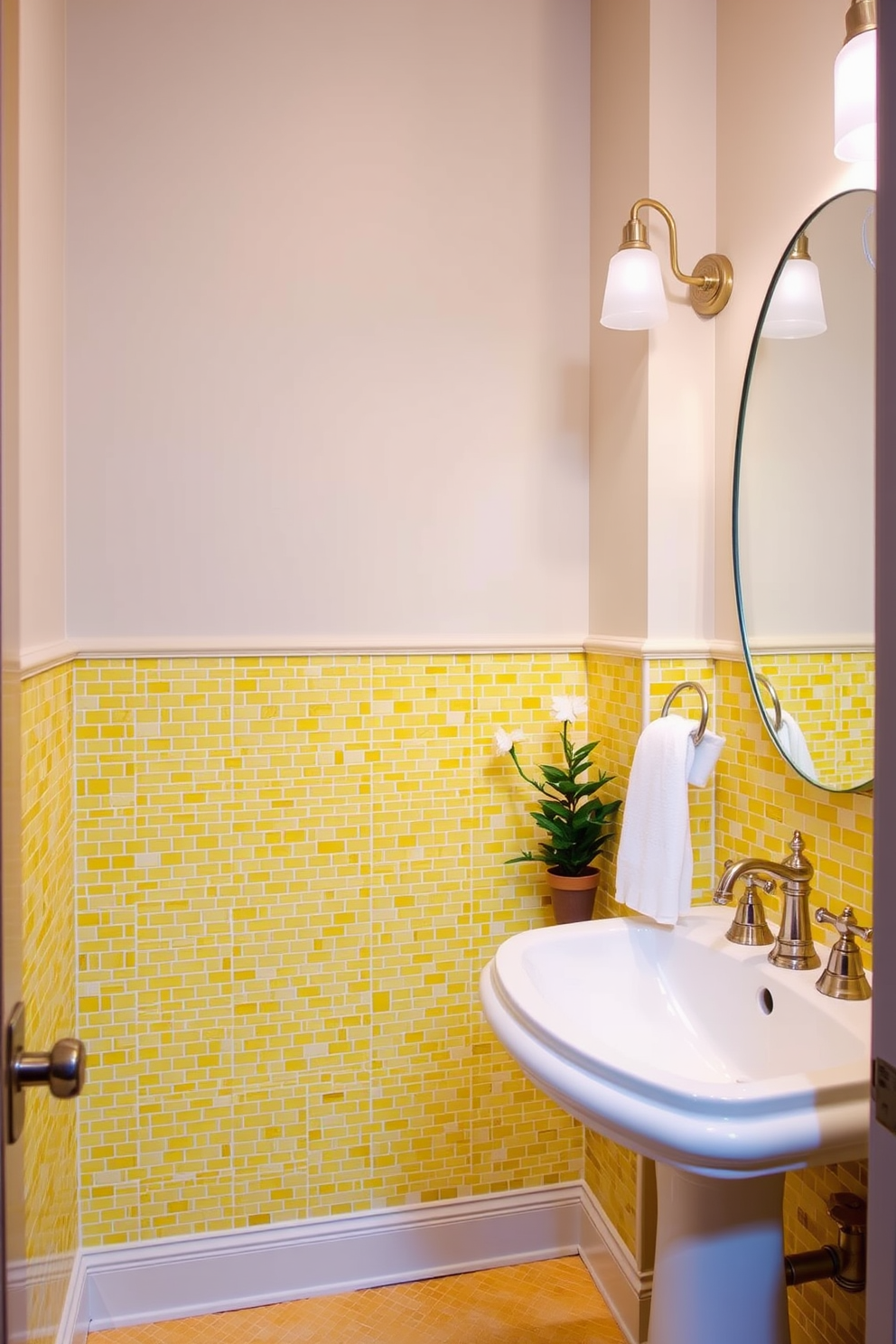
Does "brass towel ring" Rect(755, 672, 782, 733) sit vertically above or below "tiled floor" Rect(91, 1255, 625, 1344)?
above

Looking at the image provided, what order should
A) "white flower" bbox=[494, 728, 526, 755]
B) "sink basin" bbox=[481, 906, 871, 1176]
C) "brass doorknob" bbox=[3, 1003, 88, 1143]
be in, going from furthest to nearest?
1. "white flower" bbox=[494, 728, 526, 755]
2. "sink basin" bbox=[481, 906, 871, 1176]
3. "brass doorknob" bbox=[3, 1003, 88, 1143]

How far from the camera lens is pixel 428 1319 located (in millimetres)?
1822

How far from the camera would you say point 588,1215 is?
1973 mm

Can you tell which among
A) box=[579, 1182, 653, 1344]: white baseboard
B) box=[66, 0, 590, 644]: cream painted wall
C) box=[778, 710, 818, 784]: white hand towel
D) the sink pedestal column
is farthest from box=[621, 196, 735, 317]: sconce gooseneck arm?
box=[579, 1182, 653, 1344]: white baseboard

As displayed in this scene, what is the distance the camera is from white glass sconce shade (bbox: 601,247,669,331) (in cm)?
156

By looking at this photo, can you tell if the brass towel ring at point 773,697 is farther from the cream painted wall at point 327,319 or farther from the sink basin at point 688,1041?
the cream painted wall at point 327,319

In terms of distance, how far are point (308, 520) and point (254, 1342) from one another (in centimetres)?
157

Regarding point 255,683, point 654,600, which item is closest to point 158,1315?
point 255,683

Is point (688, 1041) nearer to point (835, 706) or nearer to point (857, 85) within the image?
point (835, 706)

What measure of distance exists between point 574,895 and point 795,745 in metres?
0.58

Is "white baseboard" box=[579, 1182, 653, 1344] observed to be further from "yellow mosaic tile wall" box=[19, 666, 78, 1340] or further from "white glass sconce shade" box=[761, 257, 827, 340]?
"white glass sconce shade" box=[761, 257, 827, 340]

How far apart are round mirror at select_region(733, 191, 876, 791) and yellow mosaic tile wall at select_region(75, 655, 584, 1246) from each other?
560 mm

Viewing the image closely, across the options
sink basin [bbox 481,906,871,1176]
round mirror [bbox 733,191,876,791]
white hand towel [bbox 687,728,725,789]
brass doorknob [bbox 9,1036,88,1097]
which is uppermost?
round mirror [bbox 733,191,876,791]

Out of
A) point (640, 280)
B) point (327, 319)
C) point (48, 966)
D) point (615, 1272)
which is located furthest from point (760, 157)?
point (615, 1272)
